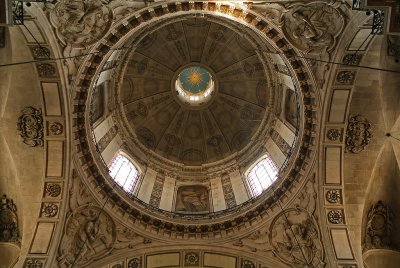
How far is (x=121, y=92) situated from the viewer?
29.1m

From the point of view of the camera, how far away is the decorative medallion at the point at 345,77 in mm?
18875

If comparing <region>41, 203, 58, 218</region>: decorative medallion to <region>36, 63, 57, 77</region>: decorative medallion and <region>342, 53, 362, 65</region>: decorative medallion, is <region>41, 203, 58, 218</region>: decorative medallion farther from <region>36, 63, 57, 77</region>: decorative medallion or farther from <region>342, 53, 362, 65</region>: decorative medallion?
<region>342, 53, 362, 65</region>: decorative medallion

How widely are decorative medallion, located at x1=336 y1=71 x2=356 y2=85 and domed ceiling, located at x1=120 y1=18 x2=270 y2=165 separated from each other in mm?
9692

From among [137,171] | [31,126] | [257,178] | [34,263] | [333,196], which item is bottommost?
[34,263]

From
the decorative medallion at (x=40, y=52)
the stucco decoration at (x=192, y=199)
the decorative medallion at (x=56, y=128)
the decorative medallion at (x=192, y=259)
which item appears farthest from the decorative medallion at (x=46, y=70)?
the decorative medallion at (x=192, y=259)

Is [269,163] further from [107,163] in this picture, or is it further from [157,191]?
[107,163]

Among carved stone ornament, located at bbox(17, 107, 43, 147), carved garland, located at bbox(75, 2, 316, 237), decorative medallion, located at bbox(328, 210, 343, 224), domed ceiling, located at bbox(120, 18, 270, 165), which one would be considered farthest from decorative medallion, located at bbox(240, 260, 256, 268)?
carved stone ornament, located at bbox(17, 107, 43, 147)

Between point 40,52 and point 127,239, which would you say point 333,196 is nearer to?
point 127,239

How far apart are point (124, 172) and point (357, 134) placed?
11.1 metres

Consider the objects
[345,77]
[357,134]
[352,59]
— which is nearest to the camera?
[352,59]

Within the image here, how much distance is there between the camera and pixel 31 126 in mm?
19719

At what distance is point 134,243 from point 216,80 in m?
14.4

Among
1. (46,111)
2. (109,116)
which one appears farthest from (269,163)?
(46,111)

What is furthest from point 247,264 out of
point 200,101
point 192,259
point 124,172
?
point 200,101
